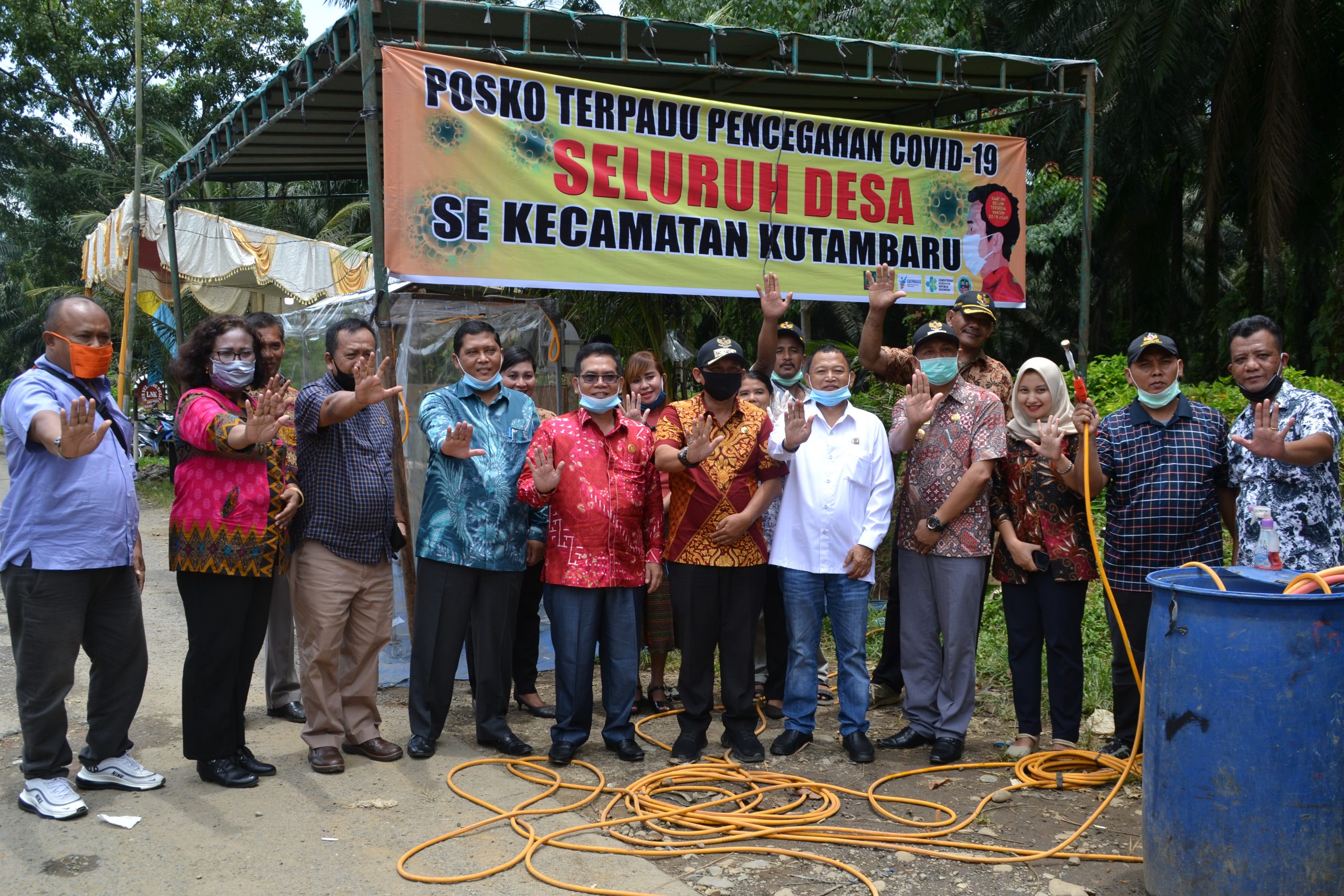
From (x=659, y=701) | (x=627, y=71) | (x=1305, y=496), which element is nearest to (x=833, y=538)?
(x=659, y=701)

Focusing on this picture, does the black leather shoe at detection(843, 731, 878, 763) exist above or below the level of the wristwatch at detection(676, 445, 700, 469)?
below

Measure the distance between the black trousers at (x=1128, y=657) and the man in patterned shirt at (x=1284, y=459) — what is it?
0.43m

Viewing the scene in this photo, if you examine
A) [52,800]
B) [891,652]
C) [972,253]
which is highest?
[972,253]

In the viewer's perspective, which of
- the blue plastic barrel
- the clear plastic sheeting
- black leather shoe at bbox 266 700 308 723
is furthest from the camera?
the clear plastic sheeting

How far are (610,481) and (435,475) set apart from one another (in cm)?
75

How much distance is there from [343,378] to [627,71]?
131 inches

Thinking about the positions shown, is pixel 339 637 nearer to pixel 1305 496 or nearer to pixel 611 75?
pixel 1305 496

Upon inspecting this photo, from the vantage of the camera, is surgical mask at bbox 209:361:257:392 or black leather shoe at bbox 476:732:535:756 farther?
black leather shoe at bbox 476:732:535:756

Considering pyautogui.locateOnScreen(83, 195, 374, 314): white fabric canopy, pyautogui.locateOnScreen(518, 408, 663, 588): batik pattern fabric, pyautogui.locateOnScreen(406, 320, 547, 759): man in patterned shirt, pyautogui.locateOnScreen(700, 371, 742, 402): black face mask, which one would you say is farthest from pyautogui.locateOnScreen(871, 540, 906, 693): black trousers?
pyautogui.locateOnScreen(83, 195, 374, 314): white fabric canopy

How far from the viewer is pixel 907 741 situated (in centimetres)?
484

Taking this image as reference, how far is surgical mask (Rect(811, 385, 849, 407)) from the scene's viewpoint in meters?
4.68

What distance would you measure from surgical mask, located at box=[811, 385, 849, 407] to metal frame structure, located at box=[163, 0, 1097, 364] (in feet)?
7.05

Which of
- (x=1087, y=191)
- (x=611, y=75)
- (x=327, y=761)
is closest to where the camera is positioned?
(x=327, y=761)

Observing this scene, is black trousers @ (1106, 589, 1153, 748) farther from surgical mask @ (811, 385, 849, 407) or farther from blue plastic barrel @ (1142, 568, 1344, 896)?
surgical mask @ (811, 385, 849, 407)
